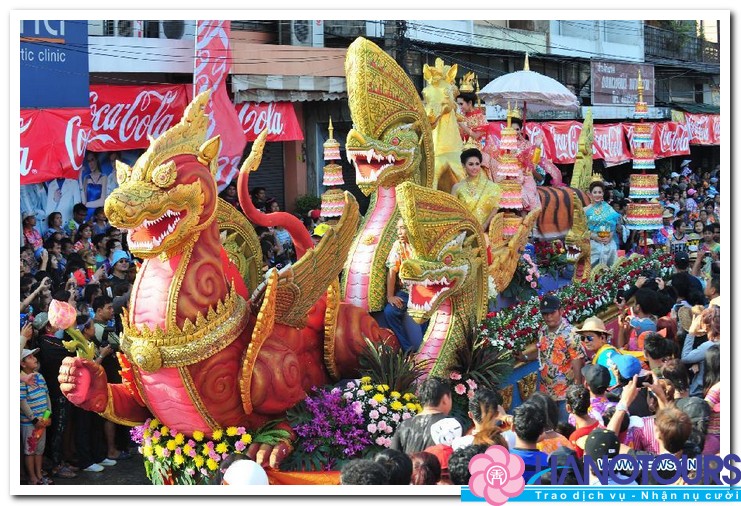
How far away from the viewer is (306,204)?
53.3 ft

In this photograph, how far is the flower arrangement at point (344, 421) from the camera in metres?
6.40

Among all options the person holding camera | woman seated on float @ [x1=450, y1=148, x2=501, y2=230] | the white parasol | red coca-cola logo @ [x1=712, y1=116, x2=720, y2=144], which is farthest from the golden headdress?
red coca-cola logo @ [x1=712, y1=116, x2=720, y2=144]

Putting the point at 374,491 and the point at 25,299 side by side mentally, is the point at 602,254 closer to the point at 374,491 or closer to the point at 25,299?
the point at 25,299

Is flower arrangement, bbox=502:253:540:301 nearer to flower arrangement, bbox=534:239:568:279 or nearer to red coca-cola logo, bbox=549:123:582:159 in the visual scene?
flower arrangement, bbox=534:239:568:279

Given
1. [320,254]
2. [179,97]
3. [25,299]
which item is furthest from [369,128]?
[179,97]

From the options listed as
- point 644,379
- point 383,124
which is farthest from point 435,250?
point 644,379

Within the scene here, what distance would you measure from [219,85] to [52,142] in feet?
9.92

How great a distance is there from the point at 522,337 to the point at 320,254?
5.85 ft

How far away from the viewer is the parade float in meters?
5.99

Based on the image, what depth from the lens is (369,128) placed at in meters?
7.94

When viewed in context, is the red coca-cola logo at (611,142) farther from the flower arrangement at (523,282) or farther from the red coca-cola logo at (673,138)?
the flower arrangement at (523,282)

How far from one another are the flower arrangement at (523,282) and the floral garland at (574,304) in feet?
0.60

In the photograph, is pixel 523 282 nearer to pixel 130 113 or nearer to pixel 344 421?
pixel 344 421
